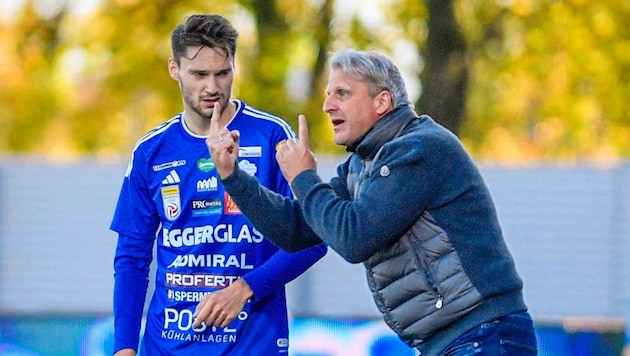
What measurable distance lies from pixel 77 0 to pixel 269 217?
61.9 feet

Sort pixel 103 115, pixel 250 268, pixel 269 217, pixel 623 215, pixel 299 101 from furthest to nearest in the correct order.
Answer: pixel 103 115 < pixel 299 101 < pixel 623 215 < pixel 250 268 < pixel 269 217

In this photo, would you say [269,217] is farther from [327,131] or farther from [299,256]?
[327,131]

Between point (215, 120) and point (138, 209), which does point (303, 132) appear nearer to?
point (215, 120)

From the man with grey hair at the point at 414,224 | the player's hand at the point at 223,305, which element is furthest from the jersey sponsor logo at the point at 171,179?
the man with grey hair at the point at 414,224

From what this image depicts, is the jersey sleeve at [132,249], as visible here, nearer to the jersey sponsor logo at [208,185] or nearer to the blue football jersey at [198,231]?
the blue football jersey at [198,231]

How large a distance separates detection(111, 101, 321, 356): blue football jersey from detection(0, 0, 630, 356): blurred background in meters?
3.94

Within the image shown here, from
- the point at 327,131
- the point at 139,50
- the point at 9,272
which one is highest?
the point at 139,50

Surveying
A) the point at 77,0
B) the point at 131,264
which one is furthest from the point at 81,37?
the point at 131,264

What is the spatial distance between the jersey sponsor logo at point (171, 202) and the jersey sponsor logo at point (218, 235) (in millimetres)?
75

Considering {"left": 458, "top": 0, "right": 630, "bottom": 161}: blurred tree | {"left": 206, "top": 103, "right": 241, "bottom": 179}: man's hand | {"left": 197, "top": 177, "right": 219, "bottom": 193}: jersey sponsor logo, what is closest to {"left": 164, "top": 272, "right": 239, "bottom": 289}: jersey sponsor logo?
{"left": 197, "top": 177, "right": 219, "bottom": 193}: jersey sponsor logo

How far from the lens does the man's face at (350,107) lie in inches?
176

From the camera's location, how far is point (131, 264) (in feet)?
17.4

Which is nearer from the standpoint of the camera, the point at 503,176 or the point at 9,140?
the point at 503,176

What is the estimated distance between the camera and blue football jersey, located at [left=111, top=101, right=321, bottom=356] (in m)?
5.10
